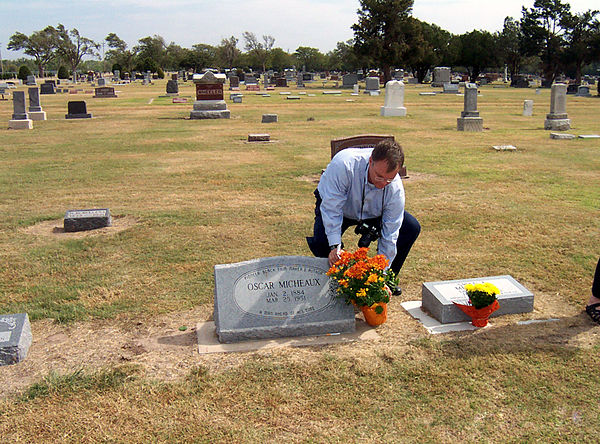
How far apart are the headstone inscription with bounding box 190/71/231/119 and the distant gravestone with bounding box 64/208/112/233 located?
1635 centimetres

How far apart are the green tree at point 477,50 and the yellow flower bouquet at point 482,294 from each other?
221 feet

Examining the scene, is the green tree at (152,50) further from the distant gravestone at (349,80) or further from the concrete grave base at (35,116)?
the concrete grave base at (35,116)

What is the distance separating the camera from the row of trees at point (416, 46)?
Answer: 52.5 meters

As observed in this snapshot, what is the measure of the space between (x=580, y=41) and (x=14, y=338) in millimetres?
70827

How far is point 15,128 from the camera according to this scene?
20.6m

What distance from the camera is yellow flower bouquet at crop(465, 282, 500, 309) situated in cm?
456

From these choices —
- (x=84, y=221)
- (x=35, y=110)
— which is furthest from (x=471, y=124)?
(x=35, y=110)

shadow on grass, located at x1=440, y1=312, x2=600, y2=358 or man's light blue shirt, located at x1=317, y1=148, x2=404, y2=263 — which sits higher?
man's light blue shirt, located at x1=317, y1=148, x2=404, y2=263

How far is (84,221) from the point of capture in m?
7.81

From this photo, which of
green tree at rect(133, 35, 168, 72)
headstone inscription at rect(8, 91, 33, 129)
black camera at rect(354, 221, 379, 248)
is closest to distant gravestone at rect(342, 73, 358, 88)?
headstone inscription at rect(8, 91, 33, 129)

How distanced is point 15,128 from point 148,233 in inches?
622

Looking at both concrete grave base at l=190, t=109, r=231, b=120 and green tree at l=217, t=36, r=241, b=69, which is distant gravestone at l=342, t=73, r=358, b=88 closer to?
concrete grave base at l=190, t=109, r=231, b=120

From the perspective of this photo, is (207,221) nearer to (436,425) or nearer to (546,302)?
(546,302)

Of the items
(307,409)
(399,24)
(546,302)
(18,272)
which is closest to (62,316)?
(18,272)
